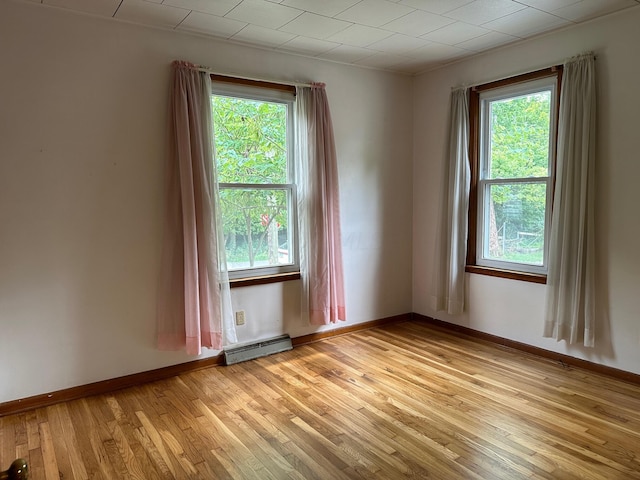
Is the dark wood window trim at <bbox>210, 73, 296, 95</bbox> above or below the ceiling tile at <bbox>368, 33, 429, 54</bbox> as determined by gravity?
below

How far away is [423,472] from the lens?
7.27ft

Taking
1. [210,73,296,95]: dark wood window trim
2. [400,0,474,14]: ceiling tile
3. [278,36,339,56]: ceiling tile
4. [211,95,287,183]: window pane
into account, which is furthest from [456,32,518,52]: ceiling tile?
[211,95,287,183]: window pane

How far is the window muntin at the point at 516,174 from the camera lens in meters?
3.67

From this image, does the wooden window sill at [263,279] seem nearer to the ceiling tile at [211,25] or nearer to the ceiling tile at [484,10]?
the ceiling tile at [211,25]

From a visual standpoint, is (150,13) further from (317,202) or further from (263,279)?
(263,279)

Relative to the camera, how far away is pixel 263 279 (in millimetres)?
3854

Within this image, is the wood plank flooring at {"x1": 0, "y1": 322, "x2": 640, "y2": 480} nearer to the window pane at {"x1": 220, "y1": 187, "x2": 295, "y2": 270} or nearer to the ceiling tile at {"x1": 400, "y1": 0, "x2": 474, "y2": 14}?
the window pane at {"x1": 220, "y1": 187, "x2": 295, "y2": 270}

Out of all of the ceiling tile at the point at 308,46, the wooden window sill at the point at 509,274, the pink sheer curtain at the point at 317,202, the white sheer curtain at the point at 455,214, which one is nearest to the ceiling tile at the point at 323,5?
the ceiling tile at the point at 308,46

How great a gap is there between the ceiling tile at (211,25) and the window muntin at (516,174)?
87.6 inches

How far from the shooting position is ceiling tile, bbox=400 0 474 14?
285 centimetres

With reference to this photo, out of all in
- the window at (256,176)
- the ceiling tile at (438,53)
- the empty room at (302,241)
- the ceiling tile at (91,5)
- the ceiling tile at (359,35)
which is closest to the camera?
the empty room at (302,241)

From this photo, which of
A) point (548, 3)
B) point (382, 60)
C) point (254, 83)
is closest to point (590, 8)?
point (548, 3)

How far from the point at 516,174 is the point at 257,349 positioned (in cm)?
263

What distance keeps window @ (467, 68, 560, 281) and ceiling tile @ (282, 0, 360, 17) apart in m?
1.68
